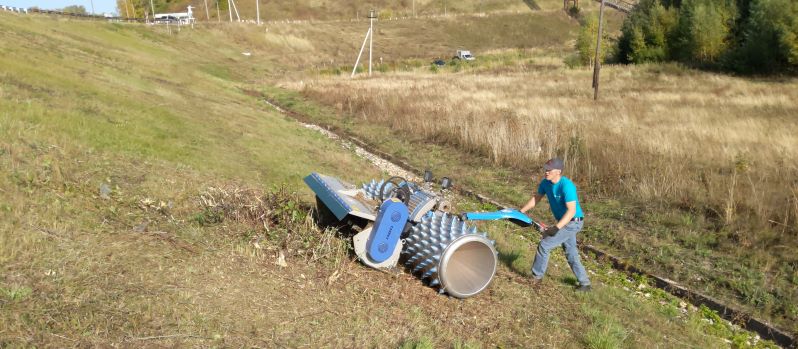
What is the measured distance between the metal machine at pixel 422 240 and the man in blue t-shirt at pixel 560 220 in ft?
3.45

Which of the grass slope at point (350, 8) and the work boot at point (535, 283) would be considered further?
the grass slope at point (350, 8)

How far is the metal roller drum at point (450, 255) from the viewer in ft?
19.1

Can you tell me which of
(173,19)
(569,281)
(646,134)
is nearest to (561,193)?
(569,281)

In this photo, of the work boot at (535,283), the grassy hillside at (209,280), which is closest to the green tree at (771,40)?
the grassy hillside at (209,280)

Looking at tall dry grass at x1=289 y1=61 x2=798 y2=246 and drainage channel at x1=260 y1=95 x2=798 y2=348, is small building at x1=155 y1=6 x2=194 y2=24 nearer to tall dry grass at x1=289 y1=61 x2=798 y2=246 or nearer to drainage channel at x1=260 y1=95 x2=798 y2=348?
tall dry grass at x1=289 y1=61 x2=798 y2=246

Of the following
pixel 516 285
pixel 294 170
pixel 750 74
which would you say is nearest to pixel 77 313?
pixel 516 285

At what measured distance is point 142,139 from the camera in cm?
1201

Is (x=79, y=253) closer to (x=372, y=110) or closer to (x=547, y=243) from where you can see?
(x=547, y=243)

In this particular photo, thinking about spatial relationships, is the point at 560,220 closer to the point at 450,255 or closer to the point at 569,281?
the point at 569,281

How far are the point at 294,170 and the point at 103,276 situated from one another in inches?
330

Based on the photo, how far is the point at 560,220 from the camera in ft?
21.9

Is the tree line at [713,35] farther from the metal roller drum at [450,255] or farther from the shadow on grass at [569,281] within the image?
the metal roller drum at [450,255]

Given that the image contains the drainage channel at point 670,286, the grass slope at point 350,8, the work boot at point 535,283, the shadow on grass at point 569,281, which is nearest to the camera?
the drainage channel at point 670,286

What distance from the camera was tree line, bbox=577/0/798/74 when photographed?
38.3 m
